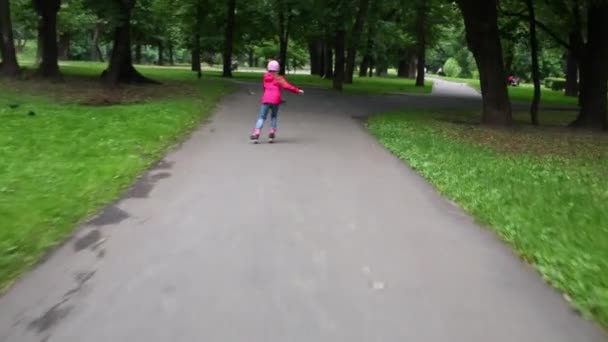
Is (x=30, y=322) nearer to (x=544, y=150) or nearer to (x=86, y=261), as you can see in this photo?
(x=86, y=261)

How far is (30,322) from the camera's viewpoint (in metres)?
4.37

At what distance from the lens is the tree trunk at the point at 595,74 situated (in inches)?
754

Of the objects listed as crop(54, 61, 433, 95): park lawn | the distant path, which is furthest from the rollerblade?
the distant path

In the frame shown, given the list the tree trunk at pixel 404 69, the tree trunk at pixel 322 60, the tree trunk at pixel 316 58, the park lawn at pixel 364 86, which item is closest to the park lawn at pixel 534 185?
the park lawn at pixel 364 86

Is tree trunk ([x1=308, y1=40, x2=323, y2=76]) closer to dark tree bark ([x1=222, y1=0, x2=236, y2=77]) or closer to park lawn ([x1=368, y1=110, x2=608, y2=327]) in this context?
dark tree bark ([x1=222, y1=0, x2=236, y2=77])

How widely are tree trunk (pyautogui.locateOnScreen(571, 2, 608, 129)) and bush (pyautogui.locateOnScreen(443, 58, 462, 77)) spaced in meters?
79.1

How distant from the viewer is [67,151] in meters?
10.9

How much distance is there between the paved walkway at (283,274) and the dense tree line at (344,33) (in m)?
12.1

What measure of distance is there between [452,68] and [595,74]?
265 ft

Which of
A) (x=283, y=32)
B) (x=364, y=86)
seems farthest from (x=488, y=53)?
(x=283, y=32)

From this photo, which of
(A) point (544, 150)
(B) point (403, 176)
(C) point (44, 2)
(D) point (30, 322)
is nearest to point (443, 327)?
(D) point (30, 322)

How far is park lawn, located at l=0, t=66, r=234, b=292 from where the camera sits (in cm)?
649

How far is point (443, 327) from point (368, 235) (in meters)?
2.26

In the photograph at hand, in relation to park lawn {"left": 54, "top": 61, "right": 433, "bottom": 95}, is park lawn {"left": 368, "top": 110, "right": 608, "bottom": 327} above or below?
below
